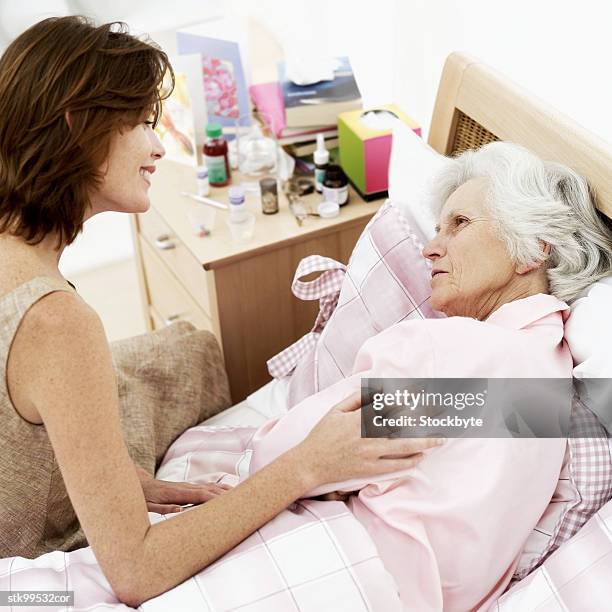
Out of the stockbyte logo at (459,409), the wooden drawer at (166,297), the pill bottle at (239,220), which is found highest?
the stockbyte logo at (459,409)

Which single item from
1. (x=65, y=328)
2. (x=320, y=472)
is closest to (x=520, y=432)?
(x=320, y=472)

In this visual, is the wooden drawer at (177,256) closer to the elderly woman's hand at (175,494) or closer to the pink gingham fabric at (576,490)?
Result: the elderly woman's hand at (175,494)

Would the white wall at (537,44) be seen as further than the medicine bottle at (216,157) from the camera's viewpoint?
No

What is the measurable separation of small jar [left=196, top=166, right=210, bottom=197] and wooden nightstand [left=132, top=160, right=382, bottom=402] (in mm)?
37

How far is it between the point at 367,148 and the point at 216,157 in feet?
1.38

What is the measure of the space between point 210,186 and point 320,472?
1.22 meters

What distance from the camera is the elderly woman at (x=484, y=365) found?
1.14 meters

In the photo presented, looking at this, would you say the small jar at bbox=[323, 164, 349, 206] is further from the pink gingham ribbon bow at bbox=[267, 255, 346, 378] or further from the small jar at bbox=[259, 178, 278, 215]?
the pink gingham ribbon bow at bbox=[267, 255, 346, 378]

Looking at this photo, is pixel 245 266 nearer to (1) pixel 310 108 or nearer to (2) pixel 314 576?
(1) pixel 310 108

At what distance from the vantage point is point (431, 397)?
3.83 ft

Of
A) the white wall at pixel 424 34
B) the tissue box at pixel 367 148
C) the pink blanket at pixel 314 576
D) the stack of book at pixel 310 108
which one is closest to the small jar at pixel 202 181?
the stack of book at pixel 310 108

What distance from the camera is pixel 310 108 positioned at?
2166 millimetres

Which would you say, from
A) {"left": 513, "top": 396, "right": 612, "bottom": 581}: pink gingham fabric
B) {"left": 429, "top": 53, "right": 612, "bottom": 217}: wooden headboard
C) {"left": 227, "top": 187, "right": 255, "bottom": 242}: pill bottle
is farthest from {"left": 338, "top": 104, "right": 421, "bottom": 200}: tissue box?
{"left": 513, "top": 396, "right": 612, "bottom": 581}: pink gingham fabric

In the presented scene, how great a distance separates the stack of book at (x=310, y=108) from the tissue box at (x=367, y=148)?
6 centimetres
